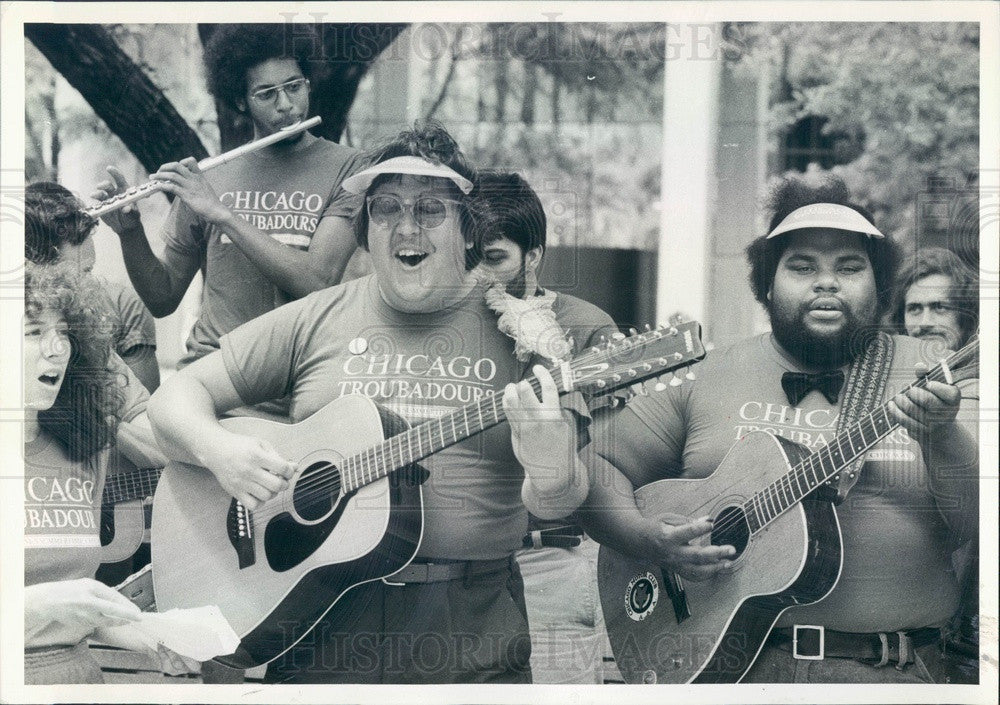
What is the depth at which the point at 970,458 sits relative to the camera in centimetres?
397

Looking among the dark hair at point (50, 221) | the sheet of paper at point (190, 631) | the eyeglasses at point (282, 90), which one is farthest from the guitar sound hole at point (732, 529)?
the dark hair at point (50, 221)

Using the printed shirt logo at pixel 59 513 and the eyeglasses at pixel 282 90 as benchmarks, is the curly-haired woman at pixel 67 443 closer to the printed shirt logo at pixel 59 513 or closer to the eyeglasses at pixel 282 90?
the printed shirt logo at pixel 59 513

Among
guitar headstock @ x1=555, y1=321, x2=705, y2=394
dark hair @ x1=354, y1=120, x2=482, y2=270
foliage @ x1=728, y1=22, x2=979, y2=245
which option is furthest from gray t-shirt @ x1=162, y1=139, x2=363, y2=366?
foliage @ x1=728, y1=22, x2=979, y2=245

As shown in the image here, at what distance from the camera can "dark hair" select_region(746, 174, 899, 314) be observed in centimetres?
394

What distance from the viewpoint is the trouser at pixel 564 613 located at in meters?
3.98

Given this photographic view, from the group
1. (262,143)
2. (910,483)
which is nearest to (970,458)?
(910,483)

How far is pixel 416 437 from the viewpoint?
3.94 m

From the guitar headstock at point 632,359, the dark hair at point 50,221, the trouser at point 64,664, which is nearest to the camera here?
the guitar headstock at point 632,359

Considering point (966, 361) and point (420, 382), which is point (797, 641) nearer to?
point (966, 361)

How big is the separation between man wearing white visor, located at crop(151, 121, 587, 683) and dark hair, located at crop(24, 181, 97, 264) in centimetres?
62

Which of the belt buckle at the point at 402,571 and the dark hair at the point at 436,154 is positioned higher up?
the dark hair at the point at 436,154

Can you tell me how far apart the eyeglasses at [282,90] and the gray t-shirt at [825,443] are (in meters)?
1.58

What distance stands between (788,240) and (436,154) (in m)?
1.26

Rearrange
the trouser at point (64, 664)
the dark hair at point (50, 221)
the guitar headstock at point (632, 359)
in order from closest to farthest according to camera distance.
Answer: the guitar headstock at point (632, 359) < the dark hair at point (50, 221) < the trouser at point (64, 664)
